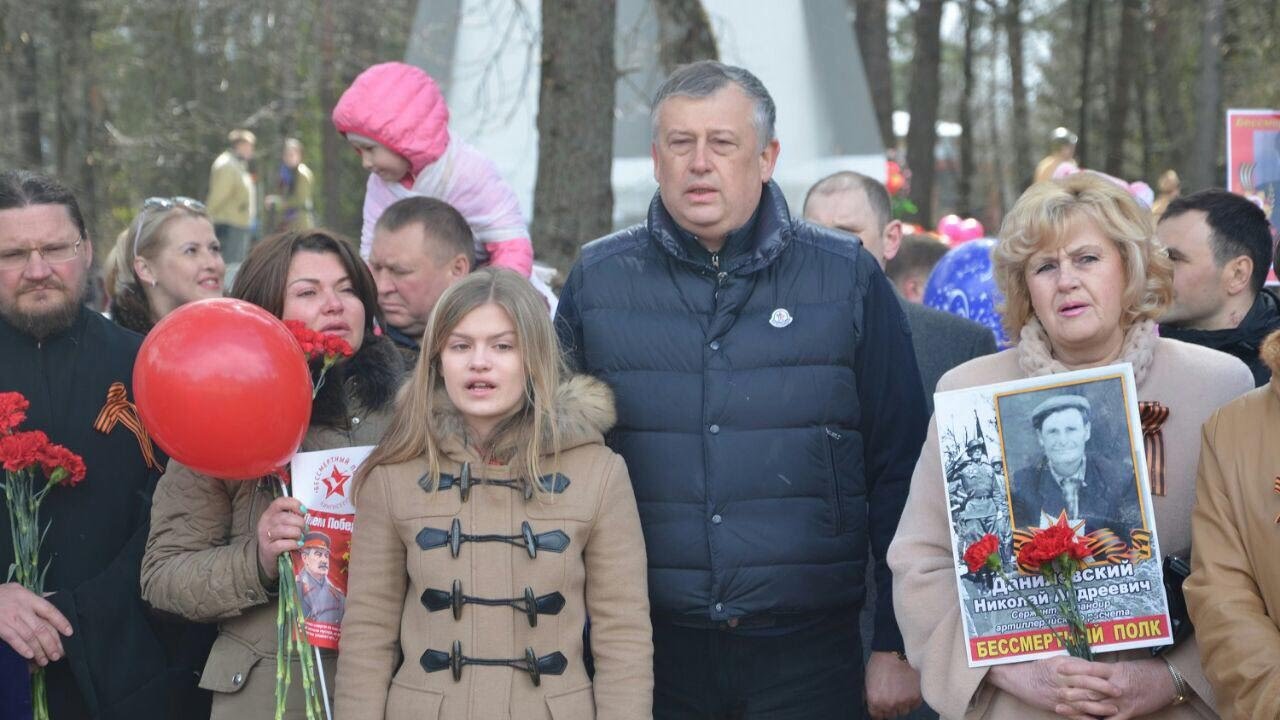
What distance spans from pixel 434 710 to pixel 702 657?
77 cm

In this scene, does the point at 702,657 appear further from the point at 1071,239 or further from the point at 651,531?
the point at 1071,239

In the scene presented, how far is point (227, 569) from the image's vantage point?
3.96m

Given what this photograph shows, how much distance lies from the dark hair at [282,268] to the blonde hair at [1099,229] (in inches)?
75.6

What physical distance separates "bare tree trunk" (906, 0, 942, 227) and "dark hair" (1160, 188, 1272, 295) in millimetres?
15553

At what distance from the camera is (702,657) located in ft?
13.2

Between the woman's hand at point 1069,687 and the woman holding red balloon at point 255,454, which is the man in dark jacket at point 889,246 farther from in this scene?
the woman holding red balloon at point 255,454

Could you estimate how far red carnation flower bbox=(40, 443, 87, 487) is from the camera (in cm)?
412

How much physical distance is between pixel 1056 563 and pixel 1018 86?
96.4ft

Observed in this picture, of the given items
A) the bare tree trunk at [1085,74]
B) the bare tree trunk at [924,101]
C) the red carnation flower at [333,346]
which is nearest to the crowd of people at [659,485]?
the red carnation flower at [333,346]


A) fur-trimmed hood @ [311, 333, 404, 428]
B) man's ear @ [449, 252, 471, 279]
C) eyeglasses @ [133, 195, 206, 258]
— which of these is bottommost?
fur-trimmed hood @ [311, 333, 404, 428]

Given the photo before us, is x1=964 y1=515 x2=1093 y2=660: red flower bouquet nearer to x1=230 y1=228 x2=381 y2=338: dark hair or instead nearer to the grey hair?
the grey hair

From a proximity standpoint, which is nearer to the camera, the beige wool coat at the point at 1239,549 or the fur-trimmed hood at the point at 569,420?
the beige wool coat at the point at 1239,549

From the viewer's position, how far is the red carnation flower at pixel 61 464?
4125 millimetres

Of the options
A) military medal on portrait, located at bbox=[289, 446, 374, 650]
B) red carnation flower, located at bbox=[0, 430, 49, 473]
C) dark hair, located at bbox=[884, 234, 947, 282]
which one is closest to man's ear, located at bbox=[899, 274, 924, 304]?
dark hair, located at bbox=[884, 234, 947, 282]
